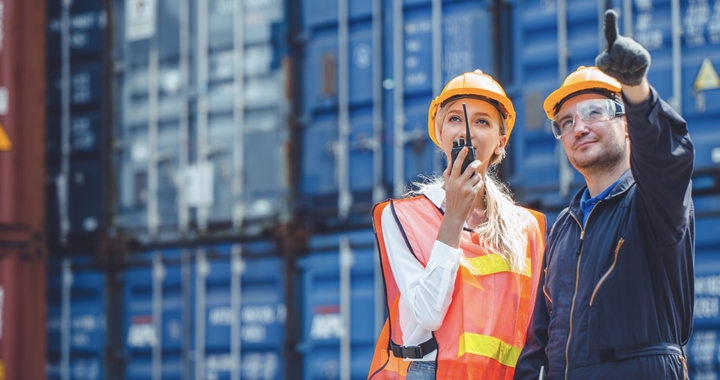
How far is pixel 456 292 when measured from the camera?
107 inches

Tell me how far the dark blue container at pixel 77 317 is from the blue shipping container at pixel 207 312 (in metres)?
0.40

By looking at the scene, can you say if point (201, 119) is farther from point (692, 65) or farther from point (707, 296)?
point (707, 296)

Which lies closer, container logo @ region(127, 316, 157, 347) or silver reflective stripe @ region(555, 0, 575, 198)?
silver reflective stripe @ region(555, 0, 575, 198)

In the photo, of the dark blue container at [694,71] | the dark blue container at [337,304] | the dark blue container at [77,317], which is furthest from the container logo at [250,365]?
the dark blue container at [694,71]

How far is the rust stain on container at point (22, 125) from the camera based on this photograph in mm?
9094

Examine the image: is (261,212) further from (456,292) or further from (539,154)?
(456,292)

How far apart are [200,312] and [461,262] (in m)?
6.69

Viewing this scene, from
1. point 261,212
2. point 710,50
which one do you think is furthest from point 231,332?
point 710,50

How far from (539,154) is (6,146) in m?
5.08

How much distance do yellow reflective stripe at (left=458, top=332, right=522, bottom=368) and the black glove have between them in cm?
86

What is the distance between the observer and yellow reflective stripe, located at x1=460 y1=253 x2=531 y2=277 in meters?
2.77

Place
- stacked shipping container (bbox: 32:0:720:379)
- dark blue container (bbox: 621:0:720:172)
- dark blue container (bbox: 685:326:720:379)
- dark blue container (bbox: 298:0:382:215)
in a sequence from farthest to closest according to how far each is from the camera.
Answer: dark blue container (bbox: 298:0:382:215), stacked shipping container (bbox: 32:0:720:379), dark blue container (bbox: 621:0:720:172), dark blue container (bbox: 685:326:720:379)

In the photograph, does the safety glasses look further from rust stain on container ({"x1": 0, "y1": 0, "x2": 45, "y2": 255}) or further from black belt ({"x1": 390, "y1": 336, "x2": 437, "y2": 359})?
rust stain on container ({"x1": 0, "y1": 0, "x2": 45, "y2": 255})

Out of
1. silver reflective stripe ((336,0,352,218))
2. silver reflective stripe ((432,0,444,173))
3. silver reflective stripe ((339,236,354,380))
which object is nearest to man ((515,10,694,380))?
silver reflective stripe ((432,0,444,173))
